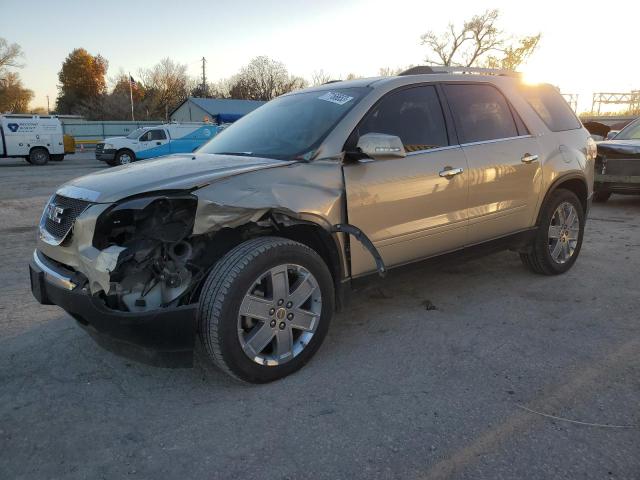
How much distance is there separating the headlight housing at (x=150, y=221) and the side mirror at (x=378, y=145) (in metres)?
1.09

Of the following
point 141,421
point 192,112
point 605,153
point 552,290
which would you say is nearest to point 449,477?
point 141,421

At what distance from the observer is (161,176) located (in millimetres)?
2869

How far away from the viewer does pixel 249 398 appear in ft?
9.05

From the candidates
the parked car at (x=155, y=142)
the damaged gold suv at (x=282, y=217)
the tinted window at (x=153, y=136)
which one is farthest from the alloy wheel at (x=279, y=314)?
the tinted window at (x=153, y=136)

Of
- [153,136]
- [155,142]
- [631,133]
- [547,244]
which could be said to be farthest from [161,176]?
[153,136]

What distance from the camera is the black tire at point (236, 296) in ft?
8.55

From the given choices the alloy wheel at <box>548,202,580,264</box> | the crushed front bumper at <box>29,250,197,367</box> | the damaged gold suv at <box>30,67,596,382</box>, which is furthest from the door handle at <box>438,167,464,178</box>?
the crushed front bumper at <box>29,250,197,367</box>

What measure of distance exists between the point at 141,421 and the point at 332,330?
1.51 meters

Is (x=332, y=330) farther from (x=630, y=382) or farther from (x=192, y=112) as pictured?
(x=192, y=112)

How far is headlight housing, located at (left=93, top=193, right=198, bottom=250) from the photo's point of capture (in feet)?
8.79

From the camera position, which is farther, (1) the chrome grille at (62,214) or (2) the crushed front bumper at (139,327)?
(1) the chrome grille at (62,214)

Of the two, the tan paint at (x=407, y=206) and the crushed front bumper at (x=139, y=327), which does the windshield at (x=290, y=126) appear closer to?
the tan paint at (x=407, y=206)

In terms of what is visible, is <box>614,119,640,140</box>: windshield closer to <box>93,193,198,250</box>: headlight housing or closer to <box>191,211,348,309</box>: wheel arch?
<box>191,211,348,309</box>: wheel arch

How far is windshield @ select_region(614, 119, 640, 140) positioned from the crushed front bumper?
933 centimetres
